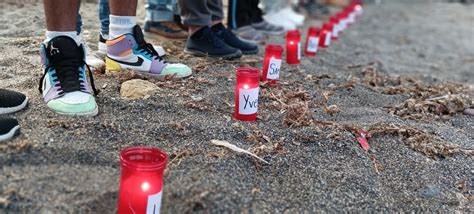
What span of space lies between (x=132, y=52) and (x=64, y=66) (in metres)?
0.51

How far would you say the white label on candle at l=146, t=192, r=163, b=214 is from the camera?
1398mm

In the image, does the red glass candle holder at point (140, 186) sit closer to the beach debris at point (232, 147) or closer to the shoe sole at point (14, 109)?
the beach debris at point (232, 147)

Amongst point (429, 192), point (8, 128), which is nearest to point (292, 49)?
point (429, 192)

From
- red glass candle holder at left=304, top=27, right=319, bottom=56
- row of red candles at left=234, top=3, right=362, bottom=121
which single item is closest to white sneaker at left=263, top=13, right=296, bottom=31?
row of red candles at left=234, top=3, right=362, bottom=121

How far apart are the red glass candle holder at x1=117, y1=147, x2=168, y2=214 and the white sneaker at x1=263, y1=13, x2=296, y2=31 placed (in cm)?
390

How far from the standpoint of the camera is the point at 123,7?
7.58 ft

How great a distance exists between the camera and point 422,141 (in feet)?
7.32

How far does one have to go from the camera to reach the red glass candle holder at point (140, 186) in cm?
138

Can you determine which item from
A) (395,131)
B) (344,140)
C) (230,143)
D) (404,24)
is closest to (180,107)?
(230,143)

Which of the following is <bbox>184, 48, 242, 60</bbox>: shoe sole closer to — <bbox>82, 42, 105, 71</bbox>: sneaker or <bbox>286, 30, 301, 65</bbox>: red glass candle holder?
<bbox>286, 30, 301, 65</bbox>: red glass candle holder

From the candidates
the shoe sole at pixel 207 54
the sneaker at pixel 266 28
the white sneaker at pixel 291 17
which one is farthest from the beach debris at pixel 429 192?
the white sneaker at pixel 291 17

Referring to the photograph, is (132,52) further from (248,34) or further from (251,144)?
(248,34)

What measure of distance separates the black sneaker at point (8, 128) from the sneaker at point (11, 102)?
17 cm

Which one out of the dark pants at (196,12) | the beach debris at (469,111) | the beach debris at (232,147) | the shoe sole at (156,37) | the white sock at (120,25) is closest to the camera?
the beach debris at (232,147)
